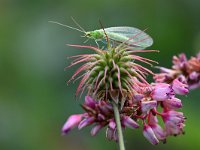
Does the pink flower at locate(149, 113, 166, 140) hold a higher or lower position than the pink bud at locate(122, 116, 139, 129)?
lower

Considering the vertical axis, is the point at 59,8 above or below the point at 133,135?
above

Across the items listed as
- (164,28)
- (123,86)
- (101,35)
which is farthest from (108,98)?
(164,28)

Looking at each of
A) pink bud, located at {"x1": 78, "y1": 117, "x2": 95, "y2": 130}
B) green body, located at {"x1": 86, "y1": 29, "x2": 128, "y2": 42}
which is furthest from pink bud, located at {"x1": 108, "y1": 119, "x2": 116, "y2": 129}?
green body, located at {"x1": 86, "y1": 29, "x2": 128, "y2": 42}

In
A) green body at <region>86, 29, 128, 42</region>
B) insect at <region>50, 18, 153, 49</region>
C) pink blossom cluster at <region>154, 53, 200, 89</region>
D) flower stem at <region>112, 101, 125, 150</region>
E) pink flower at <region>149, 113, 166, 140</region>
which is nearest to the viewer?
flower stem at <region>112, 101, 125, 150</region>

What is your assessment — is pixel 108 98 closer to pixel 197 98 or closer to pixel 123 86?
pixel 123 86

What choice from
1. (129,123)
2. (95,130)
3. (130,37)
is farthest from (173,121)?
(130,37)

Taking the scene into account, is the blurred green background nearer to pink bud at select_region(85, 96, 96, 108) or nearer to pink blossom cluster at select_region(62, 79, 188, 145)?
pink blossom cluster at select_region(62, 79, 188, 145)

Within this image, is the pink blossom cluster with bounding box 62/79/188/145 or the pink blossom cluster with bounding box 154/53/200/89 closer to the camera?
the pink blossom cluster with bounding box 62/79/188/145
